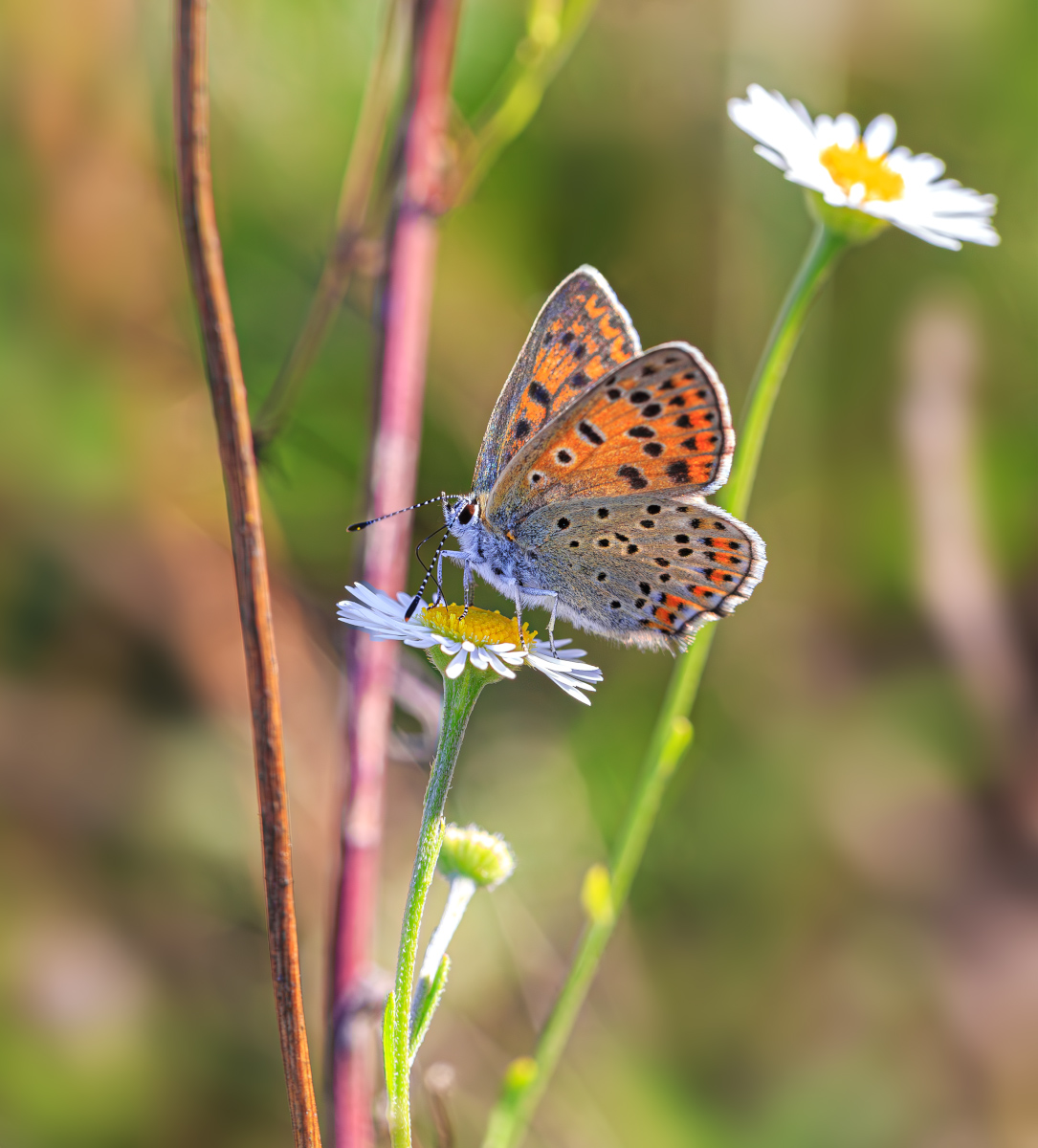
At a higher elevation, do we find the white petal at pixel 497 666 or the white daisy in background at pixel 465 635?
the white daisy in background at pixel 465 635

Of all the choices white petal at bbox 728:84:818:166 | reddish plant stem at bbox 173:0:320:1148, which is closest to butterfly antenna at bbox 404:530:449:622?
reddish plant stem at bbox 173:0:320:1148

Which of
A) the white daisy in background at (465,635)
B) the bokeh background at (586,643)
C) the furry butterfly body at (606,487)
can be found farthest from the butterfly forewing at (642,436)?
the bokeh background at (586,643)

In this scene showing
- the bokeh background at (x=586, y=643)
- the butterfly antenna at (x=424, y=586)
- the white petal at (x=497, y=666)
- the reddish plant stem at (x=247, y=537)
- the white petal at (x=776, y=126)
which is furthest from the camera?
the bokeh background at (x=586, y=643)

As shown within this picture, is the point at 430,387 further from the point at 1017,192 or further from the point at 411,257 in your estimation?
the point at 1017,192

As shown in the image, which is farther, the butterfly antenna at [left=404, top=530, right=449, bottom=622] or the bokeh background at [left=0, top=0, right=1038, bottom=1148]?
the bokeh background at [left=0, top=0, right=1038, bottom=1148]

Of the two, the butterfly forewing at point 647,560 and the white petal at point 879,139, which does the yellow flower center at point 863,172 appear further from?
the butterfly forewing at point 647,560

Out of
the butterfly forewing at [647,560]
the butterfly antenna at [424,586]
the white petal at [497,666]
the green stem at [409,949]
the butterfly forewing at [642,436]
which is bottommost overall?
the green stem at [409,949]

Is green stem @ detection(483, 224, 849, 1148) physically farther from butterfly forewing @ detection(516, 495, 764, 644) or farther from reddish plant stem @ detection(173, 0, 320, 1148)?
reddish plant stem @ detection(173, 0, 320, 1148)

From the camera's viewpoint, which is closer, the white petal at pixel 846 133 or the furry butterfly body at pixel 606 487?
the furry butterfly body at pixel 606 487

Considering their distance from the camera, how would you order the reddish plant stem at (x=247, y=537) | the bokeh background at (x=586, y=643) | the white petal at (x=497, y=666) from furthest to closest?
the bokeh background at (x=586, y=643) → the white petal at (x=497, y=666) → the reddish plant stem at (x=247, y=537)
